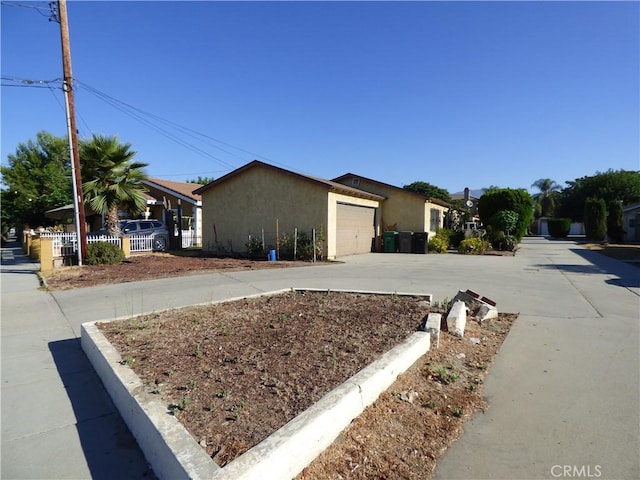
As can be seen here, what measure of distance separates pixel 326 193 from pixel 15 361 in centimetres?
1332

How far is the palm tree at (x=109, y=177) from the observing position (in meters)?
15.9

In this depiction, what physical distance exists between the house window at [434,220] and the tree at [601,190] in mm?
33056

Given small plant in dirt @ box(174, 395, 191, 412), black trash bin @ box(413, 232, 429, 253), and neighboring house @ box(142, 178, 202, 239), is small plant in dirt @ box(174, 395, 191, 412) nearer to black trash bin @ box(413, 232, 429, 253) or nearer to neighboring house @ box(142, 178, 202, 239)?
black trash bin @ box(413, 232, 429, 253)

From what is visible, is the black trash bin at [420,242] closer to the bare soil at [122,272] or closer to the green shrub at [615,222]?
the bare soil at [122,272]

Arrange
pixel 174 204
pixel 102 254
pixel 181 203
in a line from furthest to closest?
pixel 174 204 < pixel 181 203 < pixel 102 254

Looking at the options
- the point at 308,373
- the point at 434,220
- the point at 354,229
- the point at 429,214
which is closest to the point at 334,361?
the point at 308,373

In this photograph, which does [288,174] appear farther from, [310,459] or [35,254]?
[310,459]

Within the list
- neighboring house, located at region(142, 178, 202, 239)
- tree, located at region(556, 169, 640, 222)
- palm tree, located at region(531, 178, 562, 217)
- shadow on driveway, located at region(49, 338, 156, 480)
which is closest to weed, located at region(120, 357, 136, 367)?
shadow on driveway, located at region(49, 338, 156, 480)

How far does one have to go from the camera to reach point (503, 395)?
3.59 metres

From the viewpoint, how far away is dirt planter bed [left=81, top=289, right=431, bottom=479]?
7.01 feet

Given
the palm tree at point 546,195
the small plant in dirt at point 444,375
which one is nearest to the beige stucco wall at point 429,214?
the small plant in dirt at point 444,375
